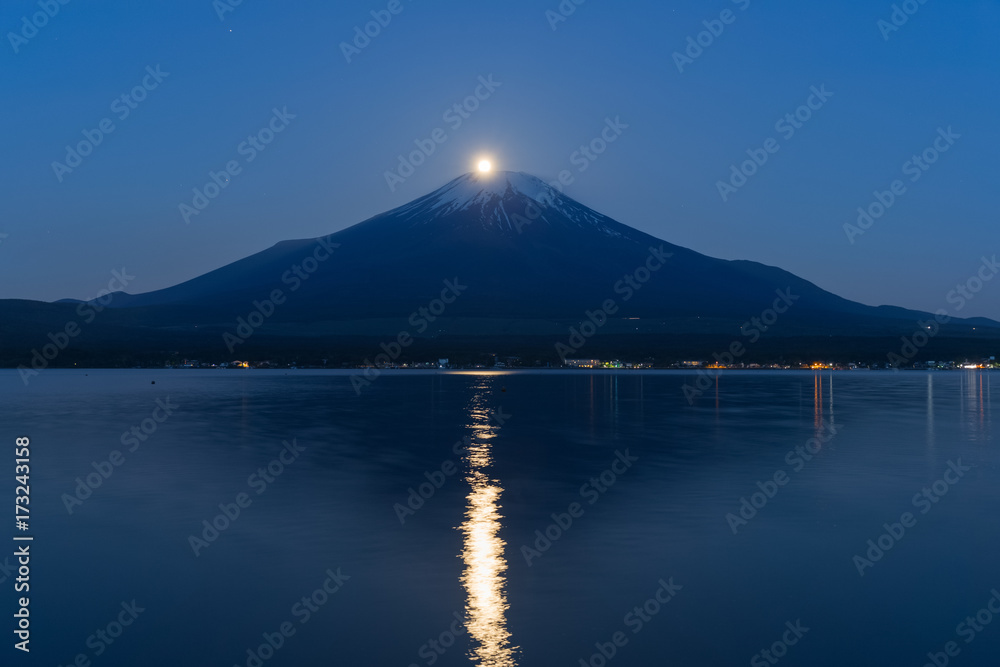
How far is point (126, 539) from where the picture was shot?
18438mm

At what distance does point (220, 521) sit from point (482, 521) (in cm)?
572

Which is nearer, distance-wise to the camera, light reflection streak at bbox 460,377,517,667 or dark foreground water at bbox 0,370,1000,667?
light reflection streak at bbox 460,377,517,667

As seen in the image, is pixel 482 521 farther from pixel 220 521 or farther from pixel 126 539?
pixel 126 539

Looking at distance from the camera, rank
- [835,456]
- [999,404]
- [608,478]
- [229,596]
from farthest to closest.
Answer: [999,404] → [835,456] → [608,478] → [229,596]

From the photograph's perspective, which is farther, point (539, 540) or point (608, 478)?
point (608, 478)

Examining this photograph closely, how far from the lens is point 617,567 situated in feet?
51.8

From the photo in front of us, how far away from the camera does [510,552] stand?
16797mm

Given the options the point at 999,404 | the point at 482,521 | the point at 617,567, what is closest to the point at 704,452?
the point at 482,521

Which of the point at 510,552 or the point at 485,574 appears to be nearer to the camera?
the point at 485,574

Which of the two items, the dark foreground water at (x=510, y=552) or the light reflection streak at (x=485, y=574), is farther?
the dark foreground water at (x=510, y=552)

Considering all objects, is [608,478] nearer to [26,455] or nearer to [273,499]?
[273,499]

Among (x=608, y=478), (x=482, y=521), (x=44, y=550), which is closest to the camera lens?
(x=44, y=550)

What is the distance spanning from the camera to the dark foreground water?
12.2m

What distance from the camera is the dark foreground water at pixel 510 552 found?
12.2 meters
